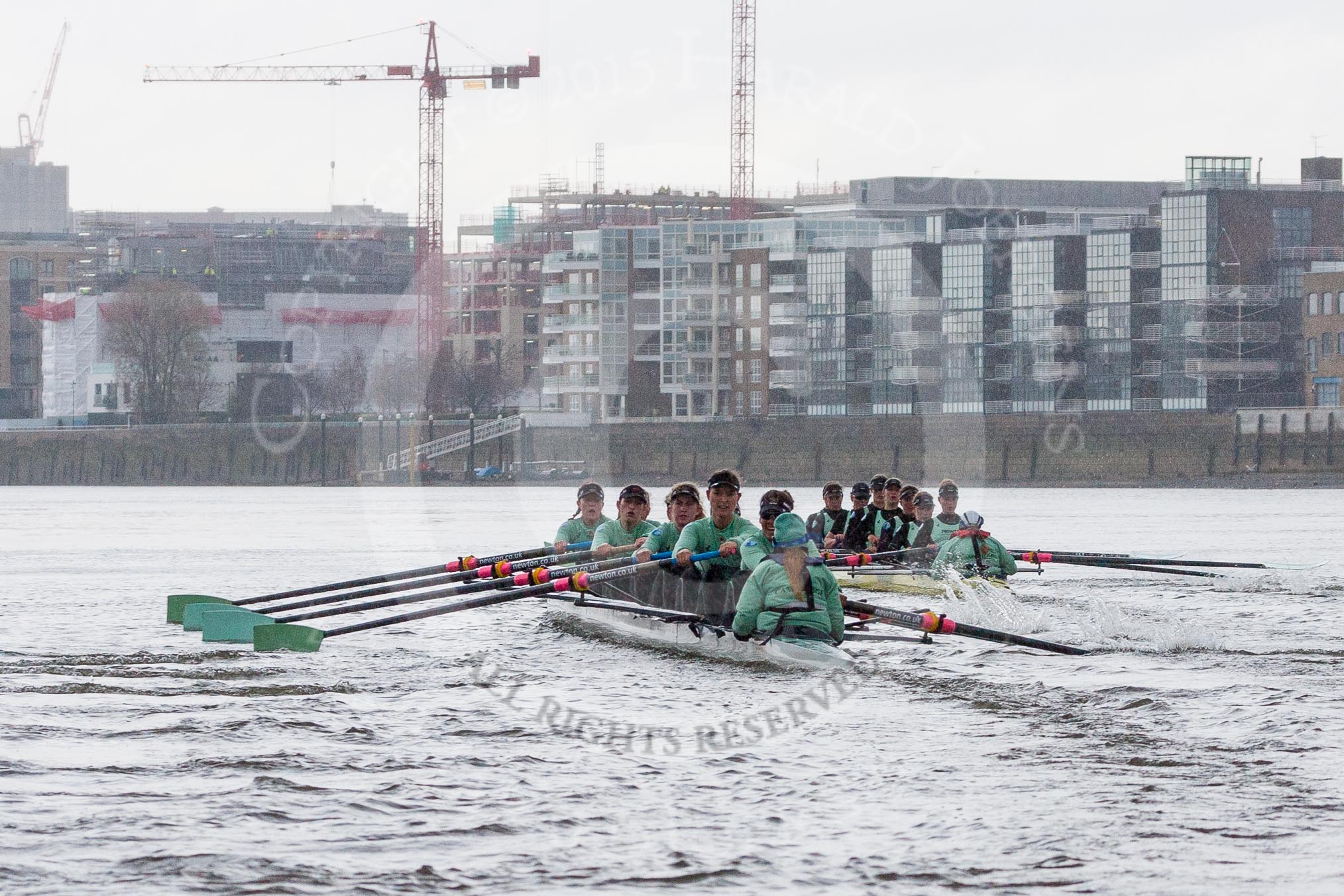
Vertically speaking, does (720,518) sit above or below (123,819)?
above

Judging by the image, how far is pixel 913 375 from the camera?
122500 mm

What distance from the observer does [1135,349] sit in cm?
11625

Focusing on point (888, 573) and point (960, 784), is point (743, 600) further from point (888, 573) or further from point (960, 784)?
point (888, 573)

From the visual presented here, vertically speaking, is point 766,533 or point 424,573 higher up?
point 766,533

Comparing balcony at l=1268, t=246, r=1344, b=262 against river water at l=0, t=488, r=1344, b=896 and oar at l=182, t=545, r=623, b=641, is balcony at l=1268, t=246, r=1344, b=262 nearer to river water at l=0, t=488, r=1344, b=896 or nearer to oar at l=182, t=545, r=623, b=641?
river water at l=0, t=488, r=1344, b=896

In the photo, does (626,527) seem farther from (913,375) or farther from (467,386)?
(467,386)

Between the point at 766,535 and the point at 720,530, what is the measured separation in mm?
1608

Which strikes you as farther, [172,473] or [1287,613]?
[172,473]

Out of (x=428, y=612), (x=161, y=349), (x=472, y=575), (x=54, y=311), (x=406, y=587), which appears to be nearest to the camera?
(x=428, y=612)

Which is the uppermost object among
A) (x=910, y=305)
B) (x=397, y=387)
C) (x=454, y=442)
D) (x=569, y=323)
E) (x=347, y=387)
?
(x=910, y=305)

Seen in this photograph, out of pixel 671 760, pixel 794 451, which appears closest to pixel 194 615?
pixel 671 760

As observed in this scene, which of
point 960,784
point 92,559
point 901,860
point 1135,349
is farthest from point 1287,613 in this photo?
point 1135,349

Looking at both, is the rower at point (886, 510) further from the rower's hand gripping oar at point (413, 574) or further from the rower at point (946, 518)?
the rower's hand gripping oar at point (413, 574)

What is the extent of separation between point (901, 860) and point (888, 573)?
1496cm
